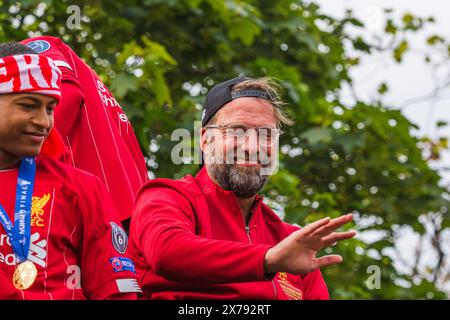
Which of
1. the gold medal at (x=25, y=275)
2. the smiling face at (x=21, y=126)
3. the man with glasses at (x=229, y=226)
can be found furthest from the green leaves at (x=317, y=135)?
the gold medal at (x=25, y=275)

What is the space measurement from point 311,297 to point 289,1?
594cm

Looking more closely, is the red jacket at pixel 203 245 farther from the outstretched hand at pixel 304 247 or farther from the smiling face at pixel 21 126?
the smiling face at pixel 21 126

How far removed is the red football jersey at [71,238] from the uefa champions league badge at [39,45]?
1050mm

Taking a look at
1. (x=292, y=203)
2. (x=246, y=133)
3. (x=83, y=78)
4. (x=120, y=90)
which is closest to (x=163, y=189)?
(x=246, y=133)

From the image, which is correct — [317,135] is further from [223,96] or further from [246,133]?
[246,133]

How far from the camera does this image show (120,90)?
781 centimetres

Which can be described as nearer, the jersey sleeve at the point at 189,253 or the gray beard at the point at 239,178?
the jersey sleeve at the point at 189,253

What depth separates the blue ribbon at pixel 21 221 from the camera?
369 cm

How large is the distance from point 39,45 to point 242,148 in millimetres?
1242

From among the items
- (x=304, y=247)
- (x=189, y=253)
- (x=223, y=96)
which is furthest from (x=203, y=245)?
(x=223, y=96)

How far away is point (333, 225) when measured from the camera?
3.39m

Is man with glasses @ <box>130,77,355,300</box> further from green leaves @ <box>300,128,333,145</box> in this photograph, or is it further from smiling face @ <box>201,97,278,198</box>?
green leaves @ <box>300,128,333,145</box>

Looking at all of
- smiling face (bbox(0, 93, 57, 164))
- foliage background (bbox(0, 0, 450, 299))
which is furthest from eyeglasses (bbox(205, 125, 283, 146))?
foliage background (bbox(0, 0, 450, 299))
